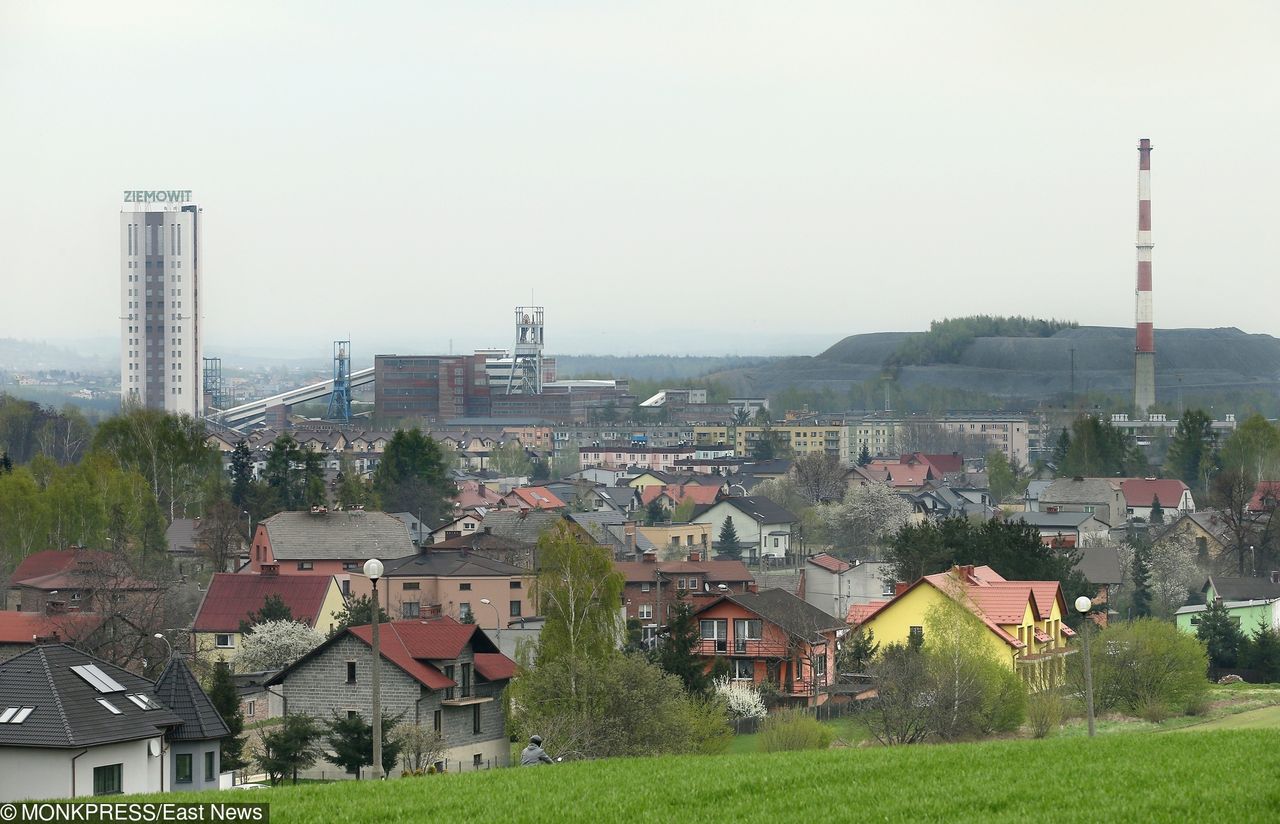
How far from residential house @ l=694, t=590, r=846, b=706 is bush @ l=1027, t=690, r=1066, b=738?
10236mm

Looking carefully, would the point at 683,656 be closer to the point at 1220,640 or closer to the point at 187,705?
the point at 187,705

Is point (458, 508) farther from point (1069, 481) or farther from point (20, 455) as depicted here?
point (20, 455)

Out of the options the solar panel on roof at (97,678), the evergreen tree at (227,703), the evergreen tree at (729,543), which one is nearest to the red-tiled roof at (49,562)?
the evergreen tree at (227,703)

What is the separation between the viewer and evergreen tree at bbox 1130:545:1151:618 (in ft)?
212

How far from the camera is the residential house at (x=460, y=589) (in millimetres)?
57438

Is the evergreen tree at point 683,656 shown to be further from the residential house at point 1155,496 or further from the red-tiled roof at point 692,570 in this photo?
the residential house at point 1155,496

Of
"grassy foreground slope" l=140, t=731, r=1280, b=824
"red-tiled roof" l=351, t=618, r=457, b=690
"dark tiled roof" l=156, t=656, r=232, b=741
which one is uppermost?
"grassy foreground slope" l=140, t=731, r=1280, b=824

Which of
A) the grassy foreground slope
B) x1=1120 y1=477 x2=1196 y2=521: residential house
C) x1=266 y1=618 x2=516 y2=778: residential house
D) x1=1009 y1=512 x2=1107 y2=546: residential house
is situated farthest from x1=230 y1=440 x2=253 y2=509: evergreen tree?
the grassy foreground slope

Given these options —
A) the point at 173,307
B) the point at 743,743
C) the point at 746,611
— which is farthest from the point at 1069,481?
the point at 173,307

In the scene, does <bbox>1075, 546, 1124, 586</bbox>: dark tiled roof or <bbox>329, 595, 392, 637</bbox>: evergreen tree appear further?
<bbox>1075, 546, 1124, 586</bbox>: dark tiled roof

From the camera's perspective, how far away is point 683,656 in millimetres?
40438

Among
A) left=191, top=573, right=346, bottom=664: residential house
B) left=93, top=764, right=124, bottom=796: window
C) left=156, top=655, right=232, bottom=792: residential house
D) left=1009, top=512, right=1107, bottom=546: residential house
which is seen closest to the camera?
left=93, top=764, right=124, bottom=796: window

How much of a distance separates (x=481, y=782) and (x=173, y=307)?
6638 inches

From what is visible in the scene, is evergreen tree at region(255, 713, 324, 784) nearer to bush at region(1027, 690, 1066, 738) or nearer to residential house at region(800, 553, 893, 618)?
bush at region(1027, 690, 1066, 738)
